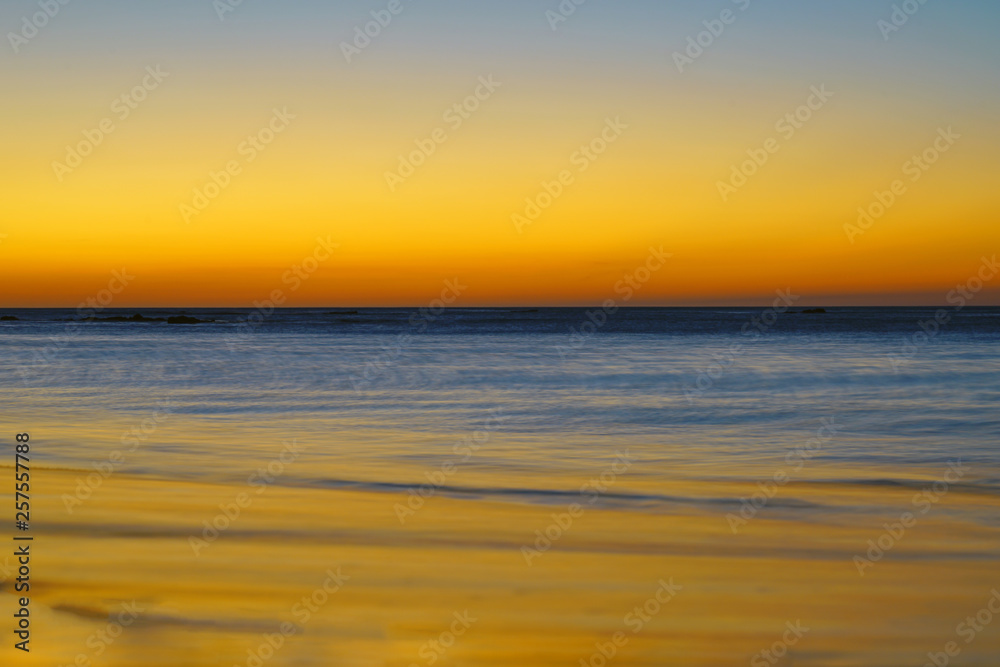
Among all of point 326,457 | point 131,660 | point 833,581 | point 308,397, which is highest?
point 131,660

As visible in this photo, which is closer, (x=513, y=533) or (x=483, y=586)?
(x=483, y=586)

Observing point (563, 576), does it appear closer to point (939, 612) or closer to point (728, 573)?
point (728, 573)

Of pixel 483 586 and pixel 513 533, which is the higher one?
pixel 483 586

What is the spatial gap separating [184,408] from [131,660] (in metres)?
13.8

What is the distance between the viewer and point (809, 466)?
11.1 meters

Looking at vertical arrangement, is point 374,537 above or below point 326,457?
above

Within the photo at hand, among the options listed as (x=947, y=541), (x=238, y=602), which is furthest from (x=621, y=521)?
(x=238, y=602)

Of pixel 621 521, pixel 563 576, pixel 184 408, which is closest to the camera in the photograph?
pixel 563 576

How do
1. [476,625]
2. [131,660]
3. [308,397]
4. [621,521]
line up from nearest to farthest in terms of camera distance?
[131,660]
[476,625]
[621,521]
[308,397]

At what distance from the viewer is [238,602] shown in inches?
217

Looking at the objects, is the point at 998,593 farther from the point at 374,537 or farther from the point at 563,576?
the point at 374,537

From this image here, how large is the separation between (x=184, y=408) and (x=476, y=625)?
45.3 feet

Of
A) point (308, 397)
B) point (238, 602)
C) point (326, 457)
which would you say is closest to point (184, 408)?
point (308, 397)

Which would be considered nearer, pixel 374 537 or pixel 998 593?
pixel 998 593
